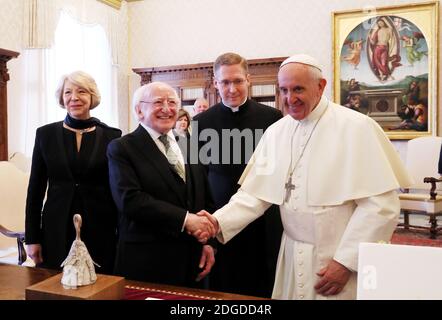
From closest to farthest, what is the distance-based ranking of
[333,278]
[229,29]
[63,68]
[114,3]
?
1. [333,278]
2. [63,68]
3. [229,29]
4. [114,3]

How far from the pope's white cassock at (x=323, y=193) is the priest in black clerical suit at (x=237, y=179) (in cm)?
58

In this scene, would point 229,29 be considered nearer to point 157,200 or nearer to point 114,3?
point 114,3

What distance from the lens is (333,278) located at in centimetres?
209

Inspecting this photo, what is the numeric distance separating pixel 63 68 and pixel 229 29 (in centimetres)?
293

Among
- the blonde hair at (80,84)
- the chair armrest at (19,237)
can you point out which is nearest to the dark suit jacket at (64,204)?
the blonde hair at (80,84)

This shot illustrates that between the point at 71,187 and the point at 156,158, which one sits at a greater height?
the point at 156,158

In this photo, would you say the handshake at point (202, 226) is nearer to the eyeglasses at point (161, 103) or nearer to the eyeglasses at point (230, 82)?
the eyeglasses at point (161, 103)

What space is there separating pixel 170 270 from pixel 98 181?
80cm

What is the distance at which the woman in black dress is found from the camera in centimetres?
261

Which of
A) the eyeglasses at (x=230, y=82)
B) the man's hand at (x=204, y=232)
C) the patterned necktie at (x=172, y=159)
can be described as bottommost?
the man's hand at (x=204, y=232)

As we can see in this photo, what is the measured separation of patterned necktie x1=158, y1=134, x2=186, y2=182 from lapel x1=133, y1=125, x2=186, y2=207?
41 mm

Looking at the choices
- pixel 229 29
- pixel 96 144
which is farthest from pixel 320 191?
pixel 229 29

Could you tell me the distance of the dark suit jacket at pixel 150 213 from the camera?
2156 mm
